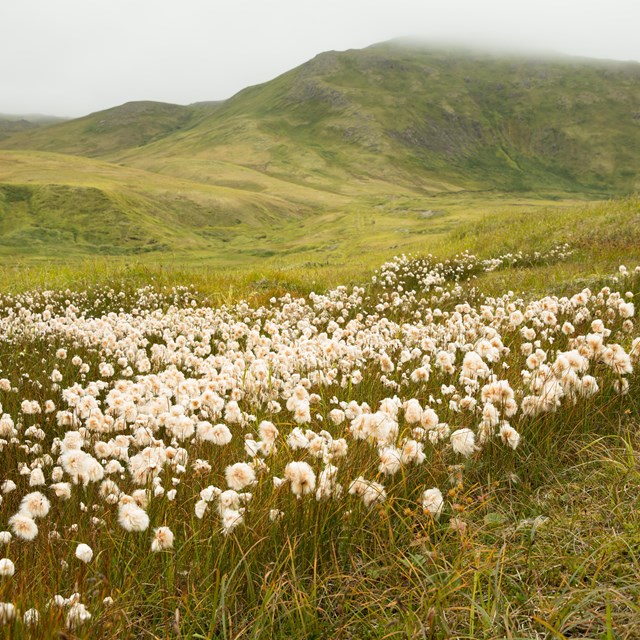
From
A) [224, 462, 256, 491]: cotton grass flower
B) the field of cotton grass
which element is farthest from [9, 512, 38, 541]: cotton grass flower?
[224, 462, 256, 491]: cotton grass flower

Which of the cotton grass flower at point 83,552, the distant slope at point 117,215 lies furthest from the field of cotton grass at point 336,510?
the distant slope at point 117,215

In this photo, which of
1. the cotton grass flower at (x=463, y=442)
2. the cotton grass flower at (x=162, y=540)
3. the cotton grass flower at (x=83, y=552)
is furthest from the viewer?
the cotton grass flower at (x=463, y=442)

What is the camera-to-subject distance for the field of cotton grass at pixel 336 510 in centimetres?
216

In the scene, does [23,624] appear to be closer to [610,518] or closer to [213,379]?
[610,518]

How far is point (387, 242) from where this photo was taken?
34312 mm

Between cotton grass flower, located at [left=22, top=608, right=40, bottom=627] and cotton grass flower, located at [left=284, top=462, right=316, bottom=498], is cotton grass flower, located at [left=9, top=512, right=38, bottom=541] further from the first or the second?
cotton grass flower, located at [left=284, top=462, right=316, bottom=498]

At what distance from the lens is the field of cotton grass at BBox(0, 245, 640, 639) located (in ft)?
7.07

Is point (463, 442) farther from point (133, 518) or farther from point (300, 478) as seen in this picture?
point (133, 518)

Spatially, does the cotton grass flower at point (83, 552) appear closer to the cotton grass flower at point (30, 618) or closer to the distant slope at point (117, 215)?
the cotton grass flower at point (30, 618)

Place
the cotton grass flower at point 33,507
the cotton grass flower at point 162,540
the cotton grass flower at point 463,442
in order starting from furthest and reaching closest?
the cotton grass flower at point 463,442 < the cotton grass flower at point 33,507 < the cotton grass flower at point 162,540

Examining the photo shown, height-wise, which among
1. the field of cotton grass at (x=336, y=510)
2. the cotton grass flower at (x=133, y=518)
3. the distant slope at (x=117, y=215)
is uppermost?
the distant slope at (x=117, y=215)

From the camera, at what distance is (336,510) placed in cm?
279

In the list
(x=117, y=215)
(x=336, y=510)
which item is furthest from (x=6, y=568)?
(x=117, y=215)

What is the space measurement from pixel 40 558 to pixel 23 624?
26.0 inches
